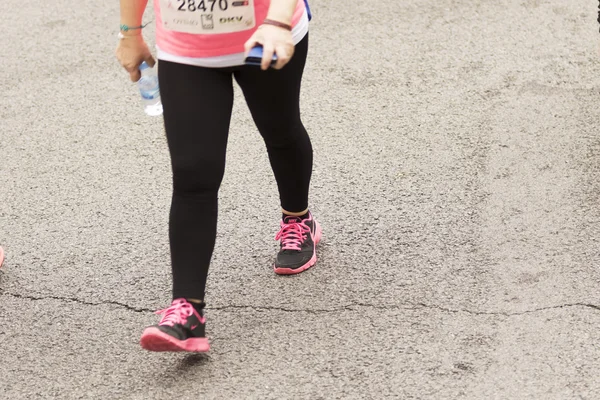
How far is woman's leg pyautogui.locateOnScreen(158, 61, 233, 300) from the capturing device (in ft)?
10.1

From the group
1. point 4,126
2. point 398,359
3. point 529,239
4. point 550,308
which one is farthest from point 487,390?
point 4,126

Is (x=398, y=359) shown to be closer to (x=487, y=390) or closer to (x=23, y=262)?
(x=487, y=390)

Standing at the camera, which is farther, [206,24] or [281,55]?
[206,24]

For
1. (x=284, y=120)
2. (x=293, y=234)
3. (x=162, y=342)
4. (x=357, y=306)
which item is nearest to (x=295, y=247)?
(x=293, y=234)

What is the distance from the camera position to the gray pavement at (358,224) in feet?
10.6

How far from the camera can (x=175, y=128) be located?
3.10 m

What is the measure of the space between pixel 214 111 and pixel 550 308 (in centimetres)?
140

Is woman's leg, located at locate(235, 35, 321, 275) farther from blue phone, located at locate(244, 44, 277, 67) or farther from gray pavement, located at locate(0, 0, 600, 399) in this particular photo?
blue phone, located at locate(244, 44, 277, 67)

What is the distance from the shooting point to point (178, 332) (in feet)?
10.2

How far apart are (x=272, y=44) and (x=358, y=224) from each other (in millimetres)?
1613

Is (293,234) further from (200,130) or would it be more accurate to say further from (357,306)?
(200,130)

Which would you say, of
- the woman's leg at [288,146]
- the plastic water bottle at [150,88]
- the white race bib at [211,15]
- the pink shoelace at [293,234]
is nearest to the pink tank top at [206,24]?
the white race bib at [211,15]

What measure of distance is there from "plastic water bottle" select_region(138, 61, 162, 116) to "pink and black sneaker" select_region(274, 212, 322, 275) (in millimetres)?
687

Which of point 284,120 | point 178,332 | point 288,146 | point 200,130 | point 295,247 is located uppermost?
point 200,130
